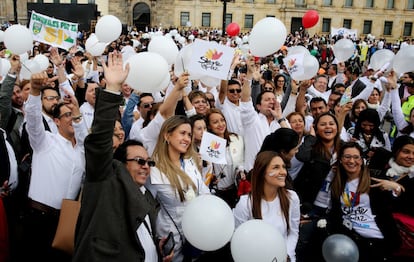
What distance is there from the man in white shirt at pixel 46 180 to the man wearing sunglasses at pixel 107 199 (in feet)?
3.66

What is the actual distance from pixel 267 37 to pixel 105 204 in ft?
12.8

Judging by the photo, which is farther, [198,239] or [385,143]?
[385,143]

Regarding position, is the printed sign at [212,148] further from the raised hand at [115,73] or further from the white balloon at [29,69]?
the white balloon at [29,69]

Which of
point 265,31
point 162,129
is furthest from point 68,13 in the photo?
point 162,129

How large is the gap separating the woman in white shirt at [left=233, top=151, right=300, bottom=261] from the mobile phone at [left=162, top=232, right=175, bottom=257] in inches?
28.8

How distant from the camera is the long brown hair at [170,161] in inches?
119

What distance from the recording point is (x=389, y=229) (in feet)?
11.9

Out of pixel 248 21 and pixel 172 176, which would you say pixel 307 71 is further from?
pixel 248 21

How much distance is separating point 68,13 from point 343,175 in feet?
86.9

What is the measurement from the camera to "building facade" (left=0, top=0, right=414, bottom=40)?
153 feet

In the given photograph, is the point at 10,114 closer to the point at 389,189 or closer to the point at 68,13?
the point at 389,189

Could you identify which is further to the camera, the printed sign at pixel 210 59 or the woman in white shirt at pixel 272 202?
the printed sign at pixel 210 59

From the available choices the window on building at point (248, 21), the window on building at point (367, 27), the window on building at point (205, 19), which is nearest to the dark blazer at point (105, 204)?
the window on building at point (205, 19)

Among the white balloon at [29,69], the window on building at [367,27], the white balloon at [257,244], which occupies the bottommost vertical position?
A: the white balloon at [257,244]
